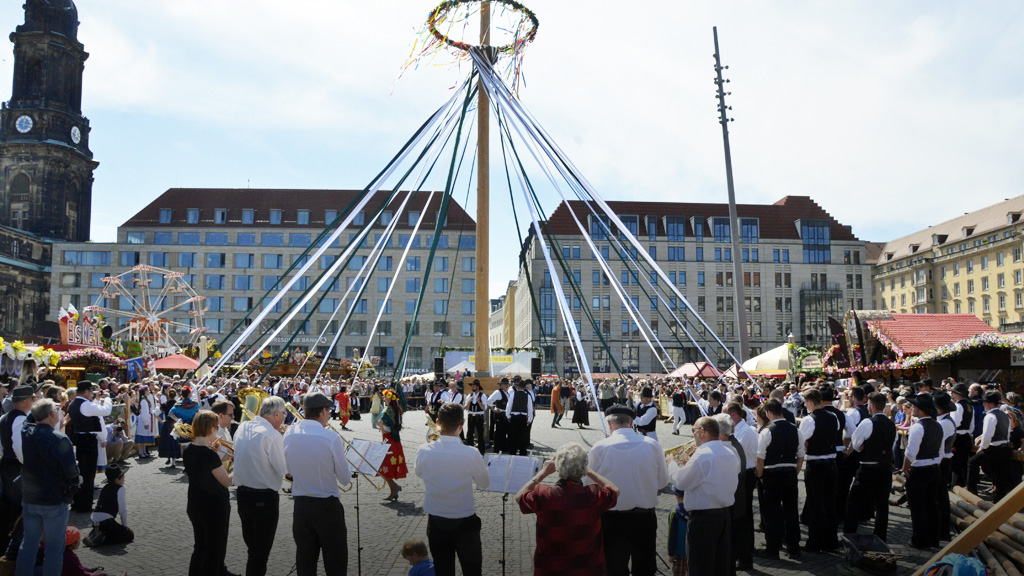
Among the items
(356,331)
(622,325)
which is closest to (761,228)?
(622,325)

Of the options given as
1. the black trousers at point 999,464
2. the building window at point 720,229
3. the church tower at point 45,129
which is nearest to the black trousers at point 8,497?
the black trousers at point 999,464

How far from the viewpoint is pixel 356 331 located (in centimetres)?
6431

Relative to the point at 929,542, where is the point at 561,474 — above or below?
above

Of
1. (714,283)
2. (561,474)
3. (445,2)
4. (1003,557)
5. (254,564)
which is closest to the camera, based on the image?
(561,474)

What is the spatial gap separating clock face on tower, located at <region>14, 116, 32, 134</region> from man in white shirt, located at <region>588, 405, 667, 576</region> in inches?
2851

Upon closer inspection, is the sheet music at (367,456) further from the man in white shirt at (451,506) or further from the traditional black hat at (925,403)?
the traditional black hat at (925,403)

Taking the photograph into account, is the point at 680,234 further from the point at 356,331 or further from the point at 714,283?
the point at 356,331

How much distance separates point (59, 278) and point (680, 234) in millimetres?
55704

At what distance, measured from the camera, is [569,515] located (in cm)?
448

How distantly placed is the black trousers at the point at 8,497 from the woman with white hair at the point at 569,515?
4.66 meters

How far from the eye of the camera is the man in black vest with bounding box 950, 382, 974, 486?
9.81 meters

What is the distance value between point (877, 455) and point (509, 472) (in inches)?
179

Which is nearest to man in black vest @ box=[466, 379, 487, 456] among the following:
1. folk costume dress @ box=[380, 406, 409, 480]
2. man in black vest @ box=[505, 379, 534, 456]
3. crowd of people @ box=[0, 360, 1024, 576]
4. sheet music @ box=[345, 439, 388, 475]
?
man in black vest @ box=[505, 379, 534, 456]

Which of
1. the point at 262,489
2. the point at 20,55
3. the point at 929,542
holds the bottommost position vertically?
the point at 929,542
